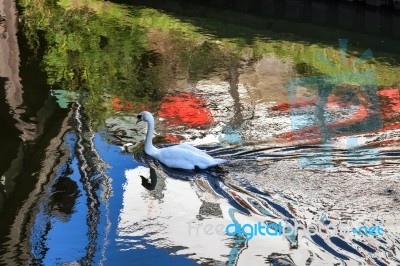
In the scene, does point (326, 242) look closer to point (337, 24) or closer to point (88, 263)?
point (88, 263)

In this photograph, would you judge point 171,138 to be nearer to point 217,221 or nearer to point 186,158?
point 186,158

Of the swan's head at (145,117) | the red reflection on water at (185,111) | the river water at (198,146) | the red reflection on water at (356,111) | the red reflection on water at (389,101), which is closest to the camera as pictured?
the river water at (198,146)

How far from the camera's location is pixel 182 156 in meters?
8.90

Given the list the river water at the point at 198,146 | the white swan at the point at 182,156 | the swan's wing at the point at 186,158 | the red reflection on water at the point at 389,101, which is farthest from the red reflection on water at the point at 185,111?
the red reflection on water at the point at 389,101

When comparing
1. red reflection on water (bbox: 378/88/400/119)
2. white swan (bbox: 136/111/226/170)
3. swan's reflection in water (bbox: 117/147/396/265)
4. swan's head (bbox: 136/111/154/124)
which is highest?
swan's head (bbox: 136/111/154/124)

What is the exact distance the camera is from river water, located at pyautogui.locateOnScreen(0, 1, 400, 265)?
296 inches

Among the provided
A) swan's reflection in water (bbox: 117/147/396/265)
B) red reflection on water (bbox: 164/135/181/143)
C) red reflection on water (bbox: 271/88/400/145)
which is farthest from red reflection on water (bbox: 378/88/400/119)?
swan's reflection in water (bbox: 117/147/396/265)

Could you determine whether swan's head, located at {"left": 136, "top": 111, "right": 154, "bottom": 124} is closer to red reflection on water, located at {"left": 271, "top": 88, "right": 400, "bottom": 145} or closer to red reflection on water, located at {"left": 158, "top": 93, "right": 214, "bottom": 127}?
red reflection on water, located at {"left": 158, "top": 93, "right": 214, "bottom": 127}

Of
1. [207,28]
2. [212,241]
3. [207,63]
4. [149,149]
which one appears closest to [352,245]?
[212,241]

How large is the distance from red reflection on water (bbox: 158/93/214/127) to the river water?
0.12 feet

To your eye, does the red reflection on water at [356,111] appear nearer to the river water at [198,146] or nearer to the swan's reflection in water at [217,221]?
the river water at [198,146]

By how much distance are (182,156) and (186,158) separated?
0.20ft

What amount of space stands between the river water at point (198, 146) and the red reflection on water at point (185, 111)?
4 centimetres

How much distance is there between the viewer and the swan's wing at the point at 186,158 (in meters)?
8.82
